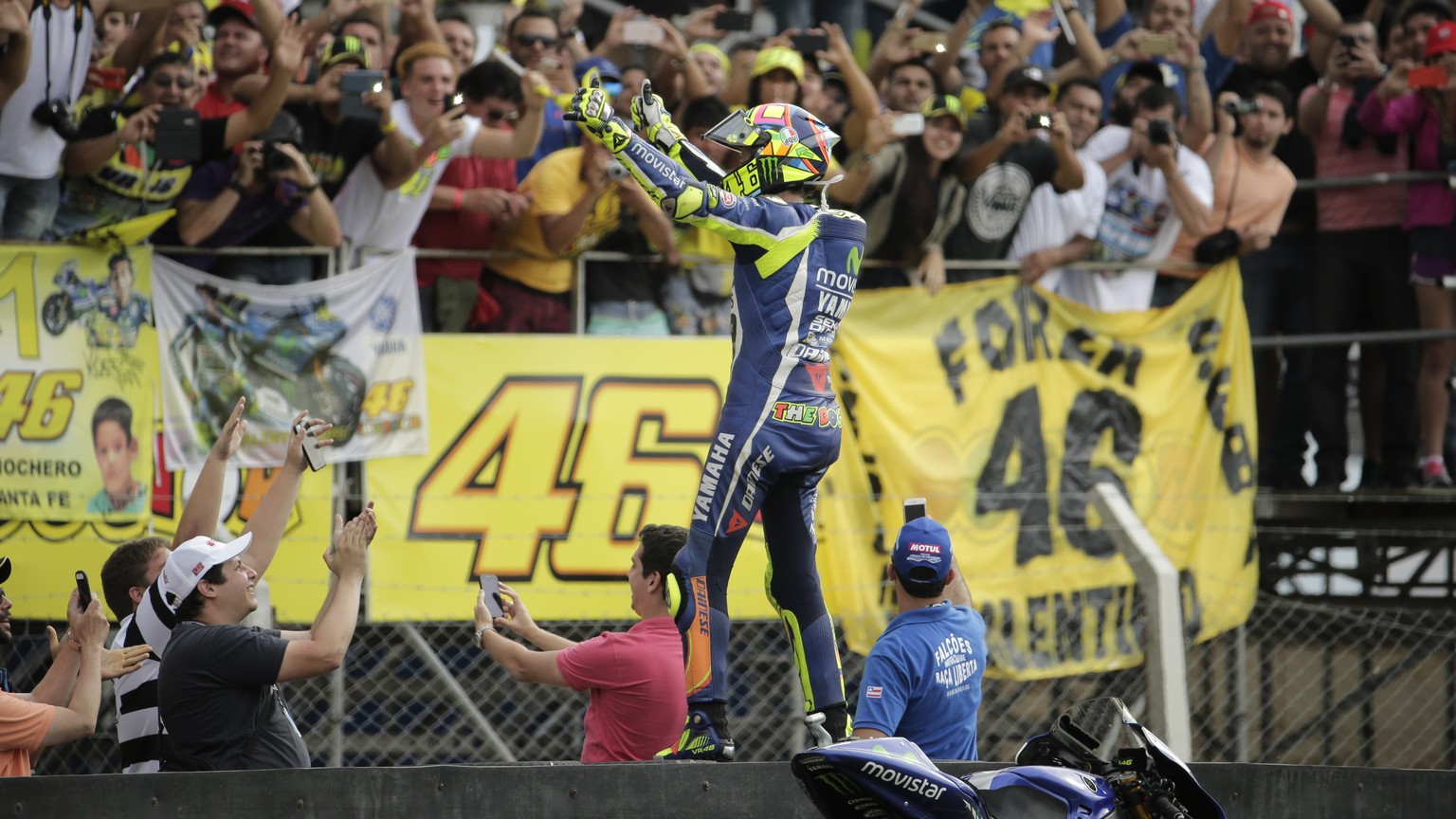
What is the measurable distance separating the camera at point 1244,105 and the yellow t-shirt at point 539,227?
A: 3.70 meters

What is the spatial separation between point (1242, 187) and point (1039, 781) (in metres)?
6.44

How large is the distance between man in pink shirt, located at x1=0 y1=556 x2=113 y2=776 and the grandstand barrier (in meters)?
0.23

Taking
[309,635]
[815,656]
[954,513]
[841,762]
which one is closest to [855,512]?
[954,513]

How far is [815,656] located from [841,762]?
195 centimetres

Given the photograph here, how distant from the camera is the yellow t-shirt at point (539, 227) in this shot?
8.73 metres

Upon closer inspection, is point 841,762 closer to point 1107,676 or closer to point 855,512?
point 855,512

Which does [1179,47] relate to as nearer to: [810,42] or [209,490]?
[810,42]

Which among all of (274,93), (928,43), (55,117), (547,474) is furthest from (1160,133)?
(55,117)

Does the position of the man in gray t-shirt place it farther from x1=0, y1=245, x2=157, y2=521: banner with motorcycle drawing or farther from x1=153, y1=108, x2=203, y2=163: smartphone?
x1=153, y1=108, x2=203, y2=163: smartphone

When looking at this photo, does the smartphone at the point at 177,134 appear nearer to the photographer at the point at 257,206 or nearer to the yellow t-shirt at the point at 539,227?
the photographer at the point at 257,206

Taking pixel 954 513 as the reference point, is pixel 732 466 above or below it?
above

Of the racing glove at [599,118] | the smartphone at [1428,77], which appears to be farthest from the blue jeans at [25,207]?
the smartphone at [1428,77]

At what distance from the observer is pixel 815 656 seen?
6047 millimetres

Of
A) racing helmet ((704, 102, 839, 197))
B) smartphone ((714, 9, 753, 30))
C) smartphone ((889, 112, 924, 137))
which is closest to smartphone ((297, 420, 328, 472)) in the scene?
racing helmet ((704, 102, 839, 197))
